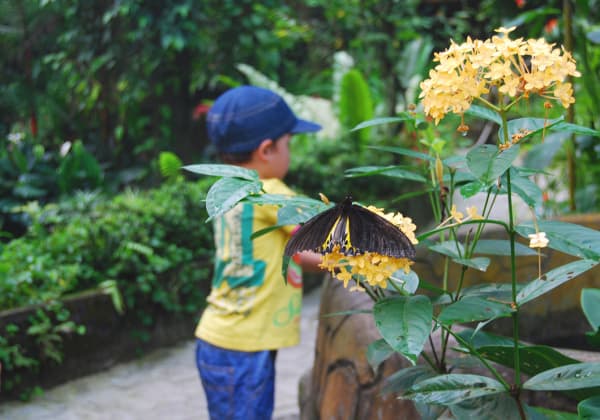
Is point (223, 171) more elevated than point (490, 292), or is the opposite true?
point (223, 171)

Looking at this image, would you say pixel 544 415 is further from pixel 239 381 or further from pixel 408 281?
pixel 239 381

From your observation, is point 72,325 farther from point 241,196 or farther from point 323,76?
point 323,76

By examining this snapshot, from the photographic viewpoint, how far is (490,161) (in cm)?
98

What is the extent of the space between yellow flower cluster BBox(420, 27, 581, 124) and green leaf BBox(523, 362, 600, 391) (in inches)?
16.2

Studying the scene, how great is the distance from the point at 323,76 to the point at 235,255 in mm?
6135

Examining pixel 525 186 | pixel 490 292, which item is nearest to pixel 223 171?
pixel 490 292

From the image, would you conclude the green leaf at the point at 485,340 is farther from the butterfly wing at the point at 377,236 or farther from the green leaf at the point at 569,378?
the butterfly wing at the point at 377,236

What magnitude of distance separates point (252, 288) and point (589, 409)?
4.15 ft

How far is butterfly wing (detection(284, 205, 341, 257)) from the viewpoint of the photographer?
1038 mm

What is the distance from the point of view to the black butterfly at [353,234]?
1.01 meters

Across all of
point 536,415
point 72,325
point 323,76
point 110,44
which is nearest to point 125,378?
point 72,325

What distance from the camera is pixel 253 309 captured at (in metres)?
2.20

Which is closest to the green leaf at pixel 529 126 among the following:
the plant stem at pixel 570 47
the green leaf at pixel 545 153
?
the plant stem at pixel 570 47

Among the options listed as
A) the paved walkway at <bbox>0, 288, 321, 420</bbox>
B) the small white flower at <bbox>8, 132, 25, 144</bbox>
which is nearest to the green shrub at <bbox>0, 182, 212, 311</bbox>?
the paved walkway at <bbox>0, 288, 321, 420</bbox>
